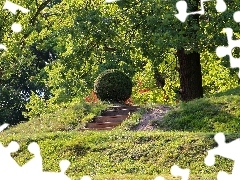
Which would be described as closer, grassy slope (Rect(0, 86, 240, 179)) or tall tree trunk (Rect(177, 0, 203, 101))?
grassy slope (Rect(0, 86, 240, 179))

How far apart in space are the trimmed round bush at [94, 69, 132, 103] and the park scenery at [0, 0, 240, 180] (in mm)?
37

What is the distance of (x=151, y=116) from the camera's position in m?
15.7

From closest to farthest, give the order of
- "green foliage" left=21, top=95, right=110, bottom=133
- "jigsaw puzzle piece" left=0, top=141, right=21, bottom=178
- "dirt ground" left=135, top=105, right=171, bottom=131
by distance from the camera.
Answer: "jigsaw puzzle piece" left=0, top=141, right=21, bottom=178
"dirt ground" left=135, top=105, right=171, bottom=131
"green foliage" left=21, top=95, right=110, bottom=133

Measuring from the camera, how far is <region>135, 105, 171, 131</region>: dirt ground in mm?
14867

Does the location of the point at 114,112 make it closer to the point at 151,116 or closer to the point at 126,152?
the point at 151,116

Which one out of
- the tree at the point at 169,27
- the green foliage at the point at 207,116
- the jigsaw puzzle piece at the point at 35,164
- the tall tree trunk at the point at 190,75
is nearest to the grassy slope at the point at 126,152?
the green foliage at the point at 207,116

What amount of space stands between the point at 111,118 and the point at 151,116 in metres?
1.64

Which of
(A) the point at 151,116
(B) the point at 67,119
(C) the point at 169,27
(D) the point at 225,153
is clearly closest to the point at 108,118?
(B) the point at 67,119

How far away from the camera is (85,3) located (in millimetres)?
20172

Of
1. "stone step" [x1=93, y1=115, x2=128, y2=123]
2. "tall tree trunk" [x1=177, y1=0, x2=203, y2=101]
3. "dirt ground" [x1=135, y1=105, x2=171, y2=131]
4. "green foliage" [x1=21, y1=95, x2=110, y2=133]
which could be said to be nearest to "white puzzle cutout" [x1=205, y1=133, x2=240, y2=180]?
"dirt ground" [x1=135, y1=105, x2=171, y2=131]

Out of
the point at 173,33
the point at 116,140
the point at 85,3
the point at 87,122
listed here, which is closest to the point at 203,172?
the point at 116,140

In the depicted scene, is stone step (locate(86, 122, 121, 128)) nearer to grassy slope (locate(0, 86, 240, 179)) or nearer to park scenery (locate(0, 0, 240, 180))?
park scenery (locate(0, 0, 240, 180))

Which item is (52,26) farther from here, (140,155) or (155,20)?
(140,155)

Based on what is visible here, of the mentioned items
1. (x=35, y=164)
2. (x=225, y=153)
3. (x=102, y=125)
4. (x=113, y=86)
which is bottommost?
(x=102, y=125)
